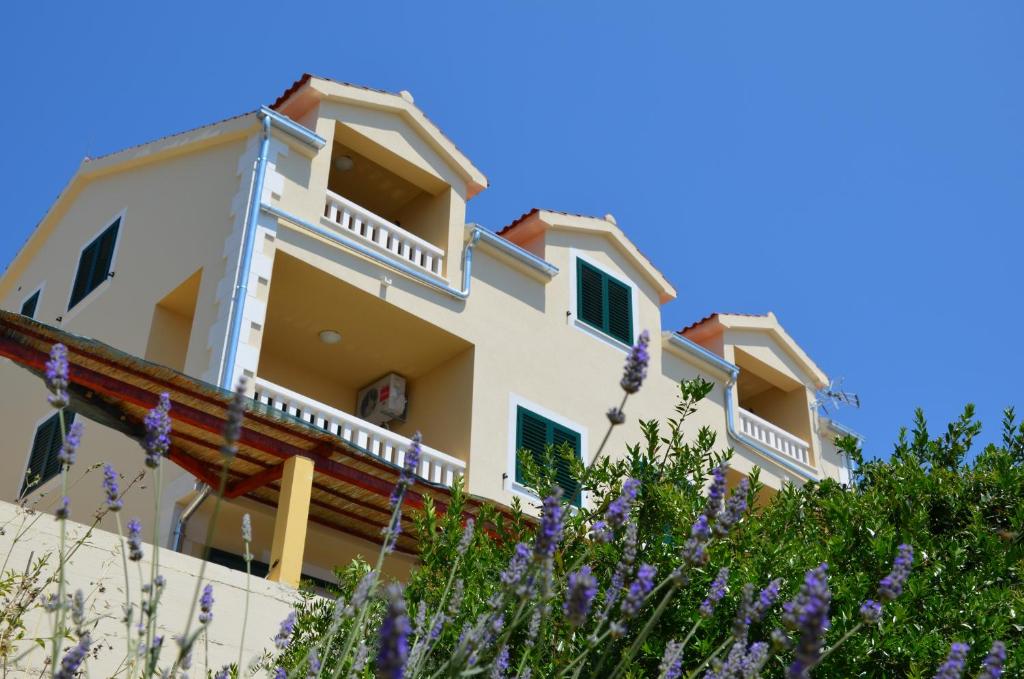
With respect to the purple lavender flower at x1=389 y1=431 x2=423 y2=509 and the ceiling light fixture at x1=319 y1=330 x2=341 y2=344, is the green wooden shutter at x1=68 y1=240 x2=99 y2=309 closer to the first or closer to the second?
the ceiling light fixture at x1=319 y1=330 x2=341 y2=344

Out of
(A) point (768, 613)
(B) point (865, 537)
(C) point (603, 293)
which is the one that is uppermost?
(C) point (603, 293)

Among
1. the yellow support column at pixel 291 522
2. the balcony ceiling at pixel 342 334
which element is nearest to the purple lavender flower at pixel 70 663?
the yellow support column at pixel 291 522

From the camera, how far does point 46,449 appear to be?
52.6 feet

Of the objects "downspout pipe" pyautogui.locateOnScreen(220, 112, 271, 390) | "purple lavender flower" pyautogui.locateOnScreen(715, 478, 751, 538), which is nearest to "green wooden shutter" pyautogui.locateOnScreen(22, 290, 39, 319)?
"downspout pipe" pyautogui.locateOnScreen(220, 112, 271, 390)

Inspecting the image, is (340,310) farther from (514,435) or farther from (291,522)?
(291,522)

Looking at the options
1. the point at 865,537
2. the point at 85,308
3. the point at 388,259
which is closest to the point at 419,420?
the point at 388,259

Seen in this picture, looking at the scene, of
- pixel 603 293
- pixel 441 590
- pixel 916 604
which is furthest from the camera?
pixel 603 293

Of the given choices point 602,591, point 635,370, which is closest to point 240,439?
point 602,591

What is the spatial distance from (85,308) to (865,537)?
13.0 m

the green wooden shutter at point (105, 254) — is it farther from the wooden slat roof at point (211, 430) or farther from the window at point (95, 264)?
the wooden slat roof at point (211, 430)

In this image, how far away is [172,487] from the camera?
1346 cm

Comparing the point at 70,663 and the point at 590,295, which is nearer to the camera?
the point at 70,663

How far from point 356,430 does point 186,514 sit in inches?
103

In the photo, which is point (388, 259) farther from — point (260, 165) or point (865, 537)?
Result: point (865, 537)
